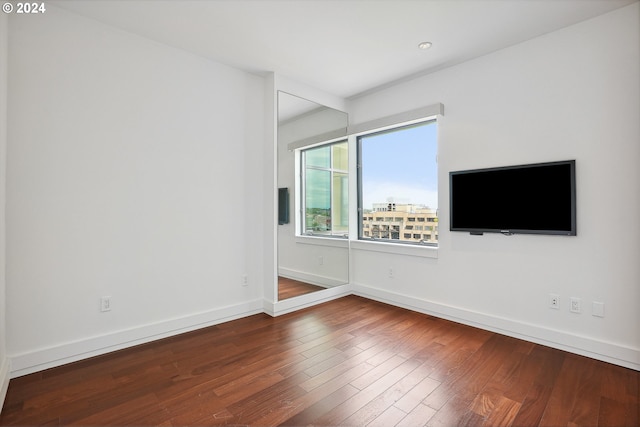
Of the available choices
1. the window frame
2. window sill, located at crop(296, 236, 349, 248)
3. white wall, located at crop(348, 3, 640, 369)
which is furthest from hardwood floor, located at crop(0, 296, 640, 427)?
the window frame

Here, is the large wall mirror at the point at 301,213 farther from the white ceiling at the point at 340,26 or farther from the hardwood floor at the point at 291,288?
the white ceiling at the point at 340,26

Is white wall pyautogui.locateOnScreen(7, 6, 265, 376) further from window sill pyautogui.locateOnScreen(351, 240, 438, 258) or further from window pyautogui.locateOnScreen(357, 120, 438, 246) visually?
window pyautogui.locateOnScreen(357, 120, 438, 246)

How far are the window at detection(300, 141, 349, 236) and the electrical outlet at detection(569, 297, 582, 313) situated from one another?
254cm

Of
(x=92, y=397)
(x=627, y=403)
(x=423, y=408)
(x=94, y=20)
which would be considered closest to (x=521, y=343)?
(x=627, y=403)

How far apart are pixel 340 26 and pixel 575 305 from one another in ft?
10.0

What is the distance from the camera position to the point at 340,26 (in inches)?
104

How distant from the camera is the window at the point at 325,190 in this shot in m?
3.93

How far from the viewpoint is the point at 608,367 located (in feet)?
7.77

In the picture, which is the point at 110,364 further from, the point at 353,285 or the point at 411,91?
the point at 411,91

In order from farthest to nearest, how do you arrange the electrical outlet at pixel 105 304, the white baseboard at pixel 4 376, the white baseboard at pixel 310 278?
1. the white baseboard at pixel 310 278
2. the electrical outlet at pixel 105 304
3. the white baseboard at pixel 4 376

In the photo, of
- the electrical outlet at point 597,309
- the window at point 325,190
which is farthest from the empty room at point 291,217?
the window at point 325,190

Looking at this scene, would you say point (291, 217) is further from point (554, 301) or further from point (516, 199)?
point (554, 301)

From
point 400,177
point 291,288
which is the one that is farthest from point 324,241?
point 400,177

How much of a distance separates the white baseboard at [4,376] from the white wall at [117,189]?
0.06m
